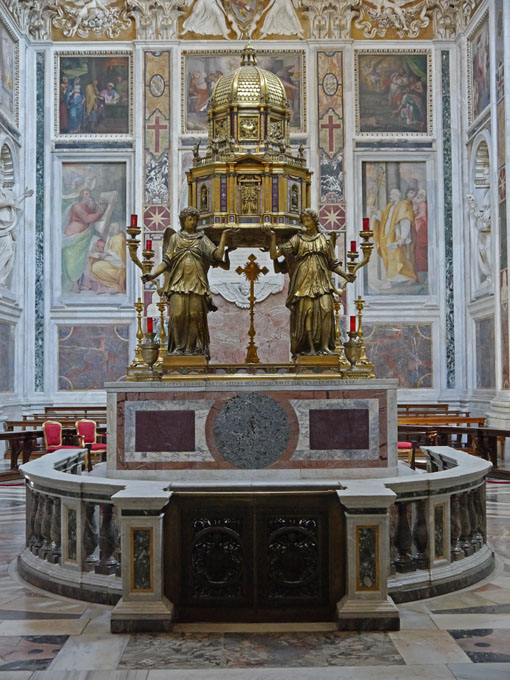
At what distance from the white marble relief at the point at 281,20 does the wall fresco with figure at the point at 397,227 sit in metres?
3.96

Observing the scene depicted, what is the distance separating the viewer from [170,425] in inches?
320

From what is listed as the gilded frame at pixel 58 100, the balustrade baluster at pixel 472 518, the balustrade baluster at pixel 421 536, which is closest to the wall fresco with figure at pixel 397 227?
the gilded frame at pixel 58 100

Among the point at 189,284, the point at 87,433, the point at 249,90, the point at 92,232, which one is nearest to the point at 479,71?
the point at 92,232

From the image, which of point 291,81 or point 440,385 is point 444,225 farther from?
point 291,81

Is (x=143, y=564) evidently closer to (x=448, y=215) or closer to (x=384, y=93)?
(x=448, y=215)

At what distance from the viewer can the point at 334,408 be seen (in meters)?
8.16

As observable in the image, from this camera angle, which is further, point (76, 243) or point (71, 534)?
point (76, 243)

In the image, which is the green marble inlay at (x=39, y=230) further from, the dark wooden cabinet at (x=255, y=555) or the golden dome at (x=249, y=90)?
the dark wooden cabinet at (x=255, y=555)

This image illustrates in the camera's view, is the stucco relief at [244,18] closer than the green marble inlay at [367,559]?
No

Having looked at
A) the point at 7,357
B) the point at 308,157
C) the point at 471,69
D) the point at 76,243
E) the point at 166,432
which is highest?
the point at 471,69

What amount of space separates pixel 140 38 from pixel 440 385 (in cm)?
1141

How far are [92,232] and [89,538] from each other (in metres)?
15.4

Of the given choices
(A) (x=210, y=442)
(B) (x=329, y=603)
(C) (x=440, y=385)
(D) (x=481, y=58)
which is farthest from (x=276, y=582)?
(D) (x=481, y=58)

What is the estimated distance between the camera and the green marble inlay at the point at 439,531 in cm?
646
